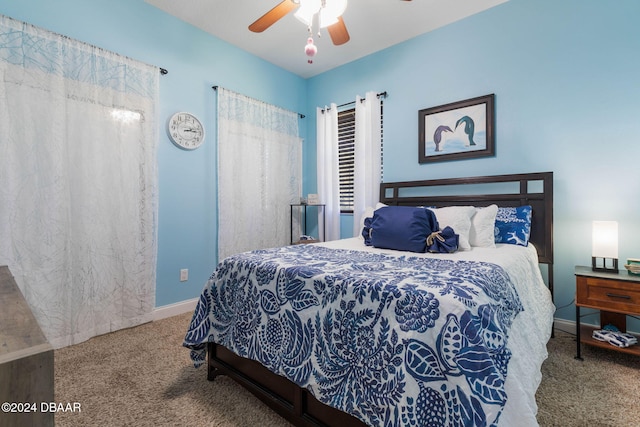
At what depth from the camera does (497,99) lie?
8.96ft

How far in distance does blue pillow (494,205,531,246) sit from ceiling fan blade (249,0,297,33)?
7.44ft

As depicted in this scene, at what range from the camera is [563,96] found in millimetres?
2424

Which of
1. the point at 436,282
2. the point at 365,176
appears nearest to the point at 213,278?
the point at 436,282

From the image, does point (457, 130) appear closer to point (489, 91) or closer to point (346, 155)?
point (489, 91)

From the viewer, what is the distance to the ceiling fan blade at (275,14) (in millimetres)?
2004

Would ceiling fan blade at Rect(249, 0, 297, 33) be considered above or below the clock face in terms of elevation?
above

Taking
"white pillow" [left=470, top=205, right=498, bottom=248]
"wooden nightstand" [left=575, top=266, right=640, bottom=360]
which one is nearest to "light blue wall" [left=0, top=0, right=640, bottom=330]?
"wooden nightstand" [left=575, top=266, right=640, bottom=360]

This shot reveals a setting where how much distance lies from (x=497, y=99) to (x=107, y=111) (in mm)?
3398

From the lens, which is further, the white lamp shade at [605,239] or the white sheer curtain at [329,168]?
the white sheer curtain at [329,168]

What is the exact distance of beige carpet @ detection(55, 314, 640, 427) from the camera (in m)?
1.47

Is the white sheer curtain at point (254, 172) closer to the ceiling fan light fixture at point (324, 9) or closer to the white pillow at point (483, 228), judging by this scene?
the ceiling fan light fixture at point (324, 9)

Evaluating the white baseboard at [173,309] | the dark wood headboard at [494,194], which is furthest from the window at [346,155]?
the white baseboard at [173,309]

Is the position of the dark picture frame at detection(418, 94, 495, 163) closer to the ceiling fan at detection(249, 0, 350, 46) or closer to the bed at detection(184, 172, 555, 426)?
the bed at detection(184, 172, 555, 426)

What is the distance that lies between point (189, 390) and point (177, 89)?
2.63m
